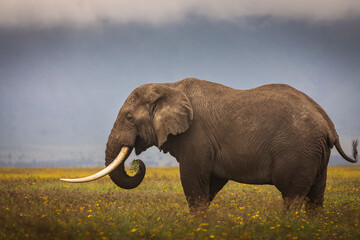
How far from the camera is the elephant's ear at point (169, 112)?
32.7ft

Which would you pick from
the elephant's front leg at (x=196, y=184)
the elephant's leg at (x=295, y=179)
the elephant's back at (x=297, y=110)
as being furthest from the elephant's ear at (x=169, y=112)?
the elephant's leg at (x=295, y=179)

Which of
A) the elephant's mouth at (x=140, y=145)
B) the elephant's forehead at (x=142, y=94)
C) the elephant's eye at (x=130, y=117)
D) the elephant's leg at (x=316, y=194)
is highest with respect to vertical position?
the elephant's forehead at (x=142, y=94)

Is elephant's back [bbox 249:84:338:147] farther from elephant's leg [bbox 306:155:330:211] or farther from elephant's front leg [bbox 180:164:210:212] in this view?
elephant's front leg [bbox 180:164:210:212]

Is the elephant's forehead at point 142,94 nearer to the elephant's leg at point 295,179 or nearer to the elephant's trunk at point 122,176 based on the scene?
the elephant's trunk at point 122,176

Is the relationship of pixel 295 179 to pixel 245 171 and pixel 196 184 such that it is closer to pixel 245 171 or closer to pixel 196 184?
pixel 245 171

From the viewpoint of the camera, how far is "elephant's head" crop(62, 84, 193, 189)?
10.1 m

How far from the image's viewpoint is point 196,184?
394 inches

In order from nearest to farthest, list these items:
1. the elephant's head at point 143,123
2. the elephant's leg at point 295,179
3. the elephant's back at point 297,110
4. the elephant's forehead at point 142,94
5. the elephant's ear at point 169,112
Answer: the elephant's leg at point 295,179
the elephant's back at point 297,110
the elephant's ear at point 169,112
the elephant's head at point 143,123
the elephant's forehead at point 142,94

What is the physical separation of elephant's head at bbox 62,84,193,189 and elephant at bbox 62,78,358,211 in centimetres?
2

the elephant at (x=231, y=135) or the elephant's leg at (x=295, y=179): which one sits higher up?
the elephant at (x=231, y=135)

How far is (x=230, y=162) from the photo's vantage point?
10.0m

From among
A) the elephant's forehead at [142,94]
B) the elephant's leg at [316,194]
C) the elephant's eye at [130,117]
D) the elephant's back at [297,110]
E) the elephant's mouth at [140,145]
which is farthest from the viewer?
the elephant's mouth at [140,145]

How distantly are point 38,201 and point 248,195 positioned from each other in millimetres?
7476

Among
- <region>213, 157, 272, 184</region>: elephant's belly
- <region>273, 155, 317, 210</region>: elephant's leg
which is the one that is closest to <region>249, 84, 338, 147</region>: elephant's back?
<region>273, 155, 317, 210</region>: elephant's leg
